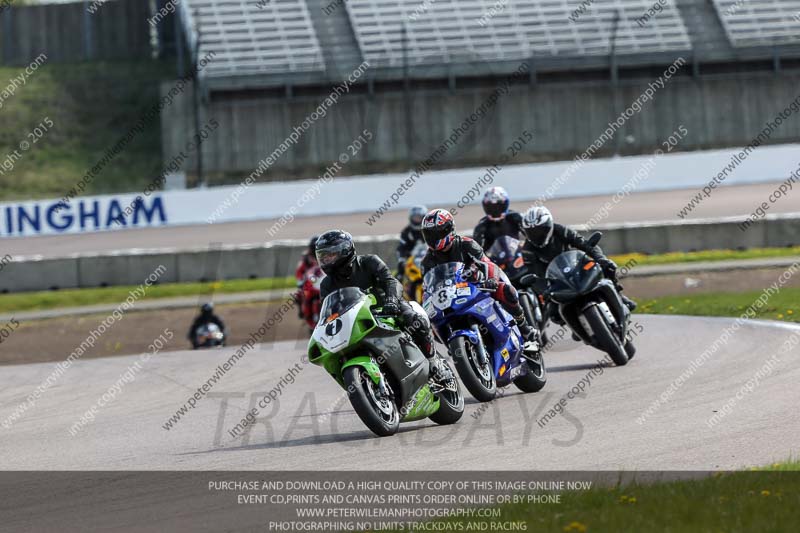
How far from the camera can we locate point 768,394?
10.3 m

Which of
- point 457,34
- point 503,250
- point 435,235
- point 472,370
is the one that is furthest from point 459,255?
point 457,34

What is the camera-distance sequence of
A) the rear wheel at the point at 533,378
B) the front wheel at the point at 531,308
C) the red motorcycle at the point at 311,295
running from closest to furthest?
the rear wheel at the point at 533,378, the front wheel at the point at 531,308, the red motorcycle at the point at 311,295

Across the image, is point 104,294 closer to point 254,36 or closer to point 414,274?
point 414,274

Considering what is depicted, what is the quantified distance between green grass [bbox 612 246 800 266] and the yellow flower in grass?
805 inches

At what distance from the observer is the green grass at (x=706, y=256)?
26.4 m

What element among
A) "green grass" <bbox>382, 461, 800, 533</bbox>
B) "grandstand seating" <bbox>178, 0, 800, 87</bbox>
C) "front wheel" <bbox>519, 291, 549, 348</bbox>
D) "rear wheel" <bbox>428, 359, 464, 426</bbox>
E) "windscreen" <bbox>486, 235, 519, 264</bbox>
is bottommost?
"grandstand seating" <bbox>178, 0, 800, 87</bbox>

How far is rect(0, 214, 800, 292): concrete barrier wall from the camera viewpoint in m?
27.3

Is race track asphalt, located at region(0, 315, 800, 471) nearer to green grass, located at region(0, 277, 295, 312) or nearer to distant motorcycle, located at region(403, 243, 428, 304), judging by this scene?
distant motorcycle, located at region(403, 243, 428, 304)

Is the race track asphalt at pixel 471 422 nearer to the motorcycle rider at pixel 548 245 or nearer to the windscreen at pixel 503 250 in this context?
the motorcycle rider at pixel 548 245

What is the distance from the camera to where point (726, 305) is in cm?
1847

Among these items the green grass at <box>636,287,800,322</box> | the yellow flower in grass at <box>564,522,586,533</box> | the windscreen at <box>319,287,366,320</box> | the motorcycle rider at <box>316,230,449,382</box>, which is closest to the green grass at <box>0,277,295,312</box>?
the green grass at <box>636,287,800,322</box>

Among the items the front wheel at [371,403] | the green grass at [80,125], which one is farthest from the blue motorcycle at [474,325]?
the green grass at [80,125]

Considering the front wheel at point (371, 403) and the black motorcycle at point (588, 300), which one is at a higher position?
the front wheel at point (371, 403)

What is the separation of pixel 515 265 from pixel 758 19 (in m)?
33.0
